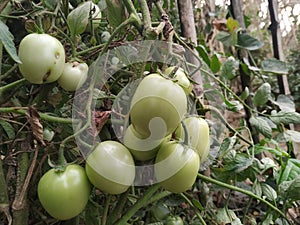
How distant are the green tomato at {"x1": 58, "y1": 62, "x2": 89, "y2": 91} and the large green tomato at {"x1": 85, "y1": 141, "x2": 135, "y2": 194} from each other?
0.10 meters

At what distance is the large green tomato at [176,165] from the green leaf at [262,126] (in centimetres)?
37

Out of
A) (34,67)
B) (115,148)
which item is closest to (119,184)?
(115,148)

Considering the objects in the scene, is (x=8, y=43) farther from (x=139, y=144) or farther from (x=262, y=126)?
(x=262, y=126)

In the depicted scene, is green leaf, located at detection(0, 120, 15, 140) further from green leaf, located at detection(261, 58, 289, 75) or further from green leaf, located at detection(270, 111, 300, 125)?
green leaf, located at detection(261, 58, 289, 75)

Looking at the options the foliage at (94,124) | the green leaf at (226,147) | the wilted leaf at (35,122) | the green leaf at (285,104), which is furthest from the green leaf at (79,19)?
the green leaf at (285,104)

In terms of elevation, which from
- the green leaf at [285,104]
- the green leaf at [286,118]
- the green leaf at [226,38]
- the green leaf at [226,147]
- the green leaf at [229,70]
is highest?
the green leaf at [226,38]

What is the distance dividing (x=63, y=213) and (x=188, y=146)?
5.3 inches

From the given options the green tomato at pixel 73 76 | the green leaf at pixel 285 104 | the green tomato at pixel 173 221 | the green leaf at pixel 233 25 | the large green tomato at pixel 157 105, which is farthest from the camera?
the green leaf at pixel 233 25

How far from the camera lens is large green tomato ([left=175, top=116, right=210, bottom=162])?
0.37m

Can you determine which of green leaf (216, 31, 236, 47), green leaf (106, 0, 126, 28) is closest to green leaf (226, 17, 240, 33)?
green leaf (216, 31, 236, 47)

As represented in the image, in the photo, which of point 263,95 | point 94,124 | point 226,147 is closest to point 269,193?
point 226,147

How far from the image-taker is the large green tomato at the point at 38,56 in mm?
357

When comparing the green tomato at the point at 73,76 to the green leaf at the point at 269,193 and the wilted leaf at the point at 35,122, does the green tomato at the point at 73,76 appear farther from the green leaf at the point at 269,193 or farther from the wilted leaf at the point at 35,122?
the green leaf at the point at 269,193

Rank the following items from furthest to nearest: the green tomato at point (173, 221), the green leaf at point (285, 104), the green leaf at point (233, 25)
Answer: the green leaf at point (233, 25) → the green leaf at point (285, 104) → the green tomato at point (173, 221)
